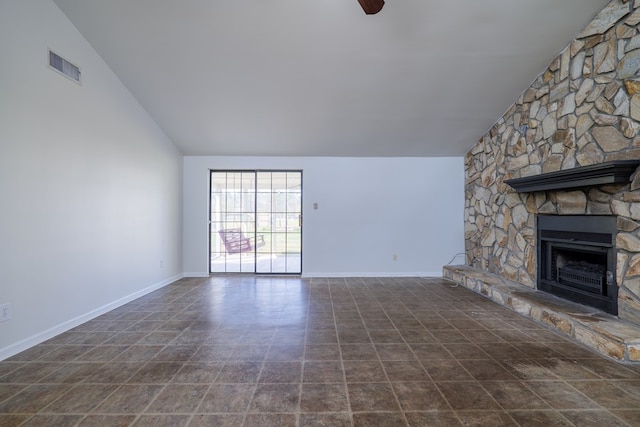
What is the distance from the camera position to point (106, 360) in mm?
2354

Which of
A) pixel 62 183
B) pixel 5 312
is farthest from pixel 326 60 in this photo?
pixel 5 312

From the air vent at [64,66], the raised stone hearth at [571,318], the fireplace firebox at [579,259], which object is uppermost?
the air vent at [64,66]

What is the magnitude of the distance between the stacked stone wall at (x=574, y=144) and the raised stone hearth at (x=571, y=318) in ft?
0.73

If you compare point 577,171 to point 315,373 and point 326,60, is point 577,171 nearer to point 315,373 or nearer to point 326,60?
point 326,60

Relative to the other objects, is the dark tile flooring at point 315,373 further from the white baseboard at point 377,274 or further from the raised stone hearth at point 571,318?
the white baseboard at point 377,274

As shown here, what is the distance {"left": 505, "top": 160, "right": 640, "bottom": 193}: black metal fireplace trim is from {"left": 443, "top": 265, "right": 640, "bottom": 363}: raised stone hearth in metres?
1.26

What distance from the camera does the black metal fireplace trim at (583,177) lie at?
100.0 inches

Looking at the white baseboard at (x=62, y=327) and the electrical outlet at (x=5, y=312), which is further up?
the electrical outlet at (x=5, y=312)

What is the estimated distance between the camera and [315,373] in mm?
2139

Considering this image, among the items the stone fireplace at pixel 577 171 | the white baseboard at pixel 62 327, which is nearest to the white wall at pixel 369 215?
the stone fireplace at pixel 577 171

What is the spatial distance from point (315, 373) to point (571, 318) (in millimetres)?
2490

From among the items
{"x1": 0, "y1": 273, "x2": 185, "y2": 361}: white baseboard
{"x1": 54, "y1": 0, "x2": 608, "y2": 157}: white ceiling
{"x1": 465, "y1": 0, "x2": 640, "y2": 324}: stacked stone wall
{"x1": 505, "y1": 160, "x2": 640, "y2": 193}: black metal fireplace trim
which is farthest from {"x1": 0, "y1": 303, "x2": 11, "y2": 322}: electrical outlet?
{"x1": 465, "y1": 0, "x2": 640, "y2": 324}: stacked stone wall

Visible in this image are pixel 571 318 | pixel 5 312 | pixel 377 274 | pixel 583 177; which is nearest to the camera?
pixel 5 312

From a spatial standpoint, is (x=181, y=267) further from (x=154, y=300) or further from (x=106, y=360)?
(x=106, y=360)
